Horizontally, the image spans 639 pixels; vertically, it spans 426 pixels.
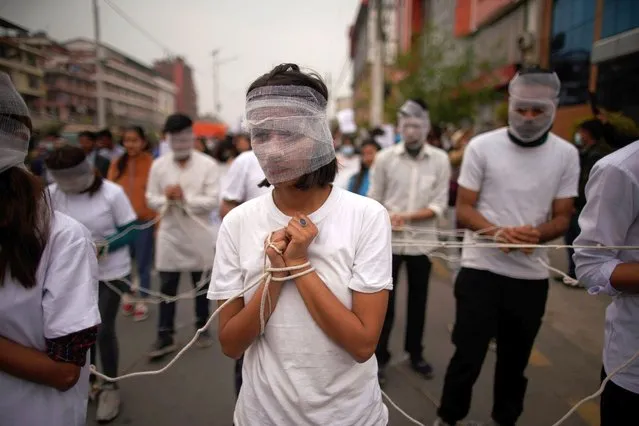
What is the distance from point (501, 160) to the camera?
2.52 m

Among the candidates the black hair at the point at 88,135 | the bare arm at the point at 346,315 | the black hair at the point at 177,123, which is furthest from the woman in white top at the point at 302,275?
the black hair at the point at 88,135

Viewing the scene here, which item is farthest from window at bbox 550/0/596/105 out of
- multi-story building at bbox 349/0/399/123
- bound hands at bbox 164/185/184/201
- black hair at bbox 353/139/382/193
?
multi-story building at bbox 349/0/399/123

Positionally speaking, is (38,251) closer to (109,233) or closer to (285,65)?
(285,65)

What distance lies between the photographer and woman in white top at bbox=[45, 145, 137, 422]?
2.92 meters

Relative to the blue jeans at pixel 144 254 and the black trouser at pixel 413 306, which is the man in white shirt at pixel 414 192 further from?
the blue jeans at pixel 144 254

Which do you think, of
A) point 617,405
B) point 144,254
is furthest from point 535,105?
point 144,254

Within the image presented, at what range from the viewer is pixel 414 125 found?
3627mm

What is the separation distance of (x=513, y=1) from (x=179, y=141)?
15117 millimetres

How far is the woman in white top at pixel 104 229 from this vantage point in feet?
9.59

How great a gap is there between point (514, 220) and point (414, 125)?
1.38 m

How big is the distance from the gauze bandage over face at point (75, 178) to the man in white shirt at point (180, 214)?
967mm

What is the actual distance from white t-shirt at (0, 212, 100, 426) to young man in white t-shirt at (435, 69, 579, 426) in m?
1.95

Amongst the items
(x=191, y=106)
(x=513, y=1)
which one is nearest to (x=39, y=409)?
(x=513, y=1)

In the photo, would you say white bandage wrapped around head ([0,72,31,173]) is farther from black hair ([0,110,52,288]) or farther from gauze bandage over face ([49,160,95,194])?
gauze bandage over face ([49,160,95,194])
